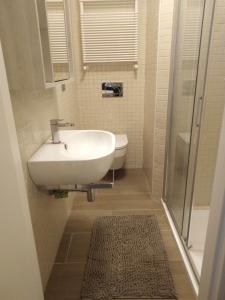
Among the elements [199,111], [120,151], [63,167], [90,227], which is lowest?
[90,227]

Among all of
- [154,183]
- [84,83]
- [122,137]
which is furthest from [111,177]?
[84,83]

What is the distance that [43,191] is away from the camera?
1.40 meters

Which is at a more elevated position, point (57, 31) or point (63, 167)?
point (57, 31)

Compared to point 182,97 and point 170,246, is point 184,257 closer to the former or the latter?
point 170,246

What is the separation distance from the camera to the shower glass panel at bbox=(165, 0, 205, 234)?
147 centimetres

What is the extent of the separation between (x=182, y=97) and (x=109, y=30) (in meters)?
1.28

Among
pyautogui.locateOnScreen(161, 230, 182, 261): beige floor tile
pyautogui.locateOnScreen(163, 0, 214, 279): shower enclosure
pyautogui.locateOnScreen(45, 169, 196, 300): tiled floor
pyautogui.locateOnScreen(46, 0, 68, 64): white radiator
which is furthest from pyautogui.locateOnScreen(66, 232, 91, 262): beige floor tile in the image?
pyautogui.locateOnScreen(46, 0, 68, 64): white radiator

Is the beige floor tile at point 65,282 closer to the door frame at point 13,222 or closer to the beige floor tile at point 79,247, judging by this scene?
the beige floor tile at point 79,247

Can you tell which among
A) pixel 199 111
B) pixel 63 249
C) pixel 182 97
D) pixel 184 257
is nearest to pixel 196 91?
pixel 199 111

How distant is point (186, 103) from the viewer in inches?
64.4

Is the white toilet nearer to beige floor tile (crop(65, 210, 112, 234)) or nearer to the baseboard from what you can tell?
beige floor tile (crop(65, 210, 112, 234))

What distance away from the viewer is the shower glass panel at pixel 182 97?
1472mm

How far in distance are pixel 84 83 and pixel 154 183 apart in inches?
57.1

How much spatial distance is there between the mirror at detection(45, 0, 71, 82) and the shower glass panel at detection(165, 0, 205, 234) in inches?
34.3
